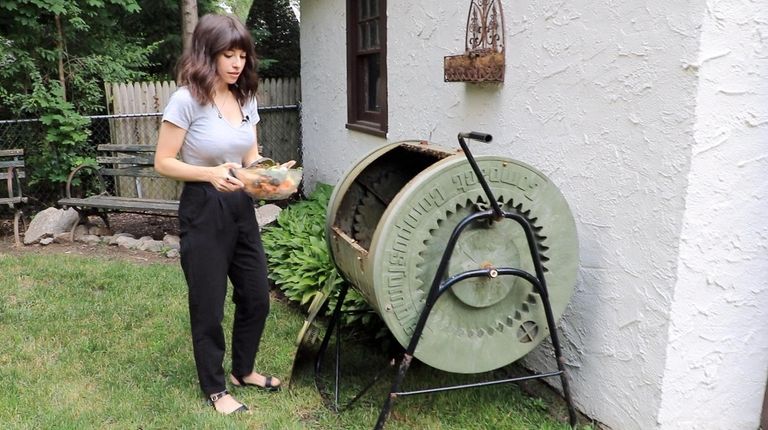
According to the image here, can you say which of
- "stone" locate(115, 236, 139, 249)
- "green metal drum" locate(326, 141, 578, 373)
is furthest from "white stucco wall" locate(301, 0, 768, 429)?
"stone" locate(115, 236, 139, 249)

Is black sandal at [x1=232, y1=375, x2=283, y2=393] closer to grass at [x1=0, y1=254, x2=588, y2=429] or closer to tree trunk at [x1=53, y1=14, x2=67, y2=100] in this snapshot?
grass at [x1=0, y1=254, x2=588, y2=429]

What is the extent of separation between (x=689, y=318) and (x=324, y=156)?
506 centimetres

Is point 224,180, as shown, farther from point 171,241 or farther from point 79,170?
point 79,170

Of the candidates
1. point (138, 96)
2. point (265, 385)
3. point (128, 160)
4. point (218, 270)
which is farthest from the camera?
point (138, 96)

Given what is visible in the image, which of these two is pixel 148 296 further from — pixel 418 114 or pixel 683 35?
pixel 683 35

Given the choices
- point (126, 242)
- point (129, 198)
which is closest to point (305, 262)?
point (126, 242)

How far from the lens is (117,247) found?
6320 mm

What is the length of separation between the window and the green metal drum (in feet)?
9.81

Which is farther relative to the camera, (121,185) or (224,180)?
(121,185)

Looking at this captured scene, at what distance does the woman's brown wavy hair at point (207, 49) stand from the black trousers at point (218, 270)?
0.41 metres

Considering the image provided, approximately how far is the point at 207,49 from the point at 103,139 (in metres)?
5.63

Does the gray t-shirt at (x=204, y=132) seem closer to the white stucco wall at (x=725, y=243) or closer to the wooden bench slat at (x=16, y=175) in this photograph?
the white stucco wall at (x=725, y=243)

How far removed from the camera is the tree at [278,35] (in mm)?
9500

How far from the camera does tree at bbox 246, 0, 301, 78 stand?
950cm
